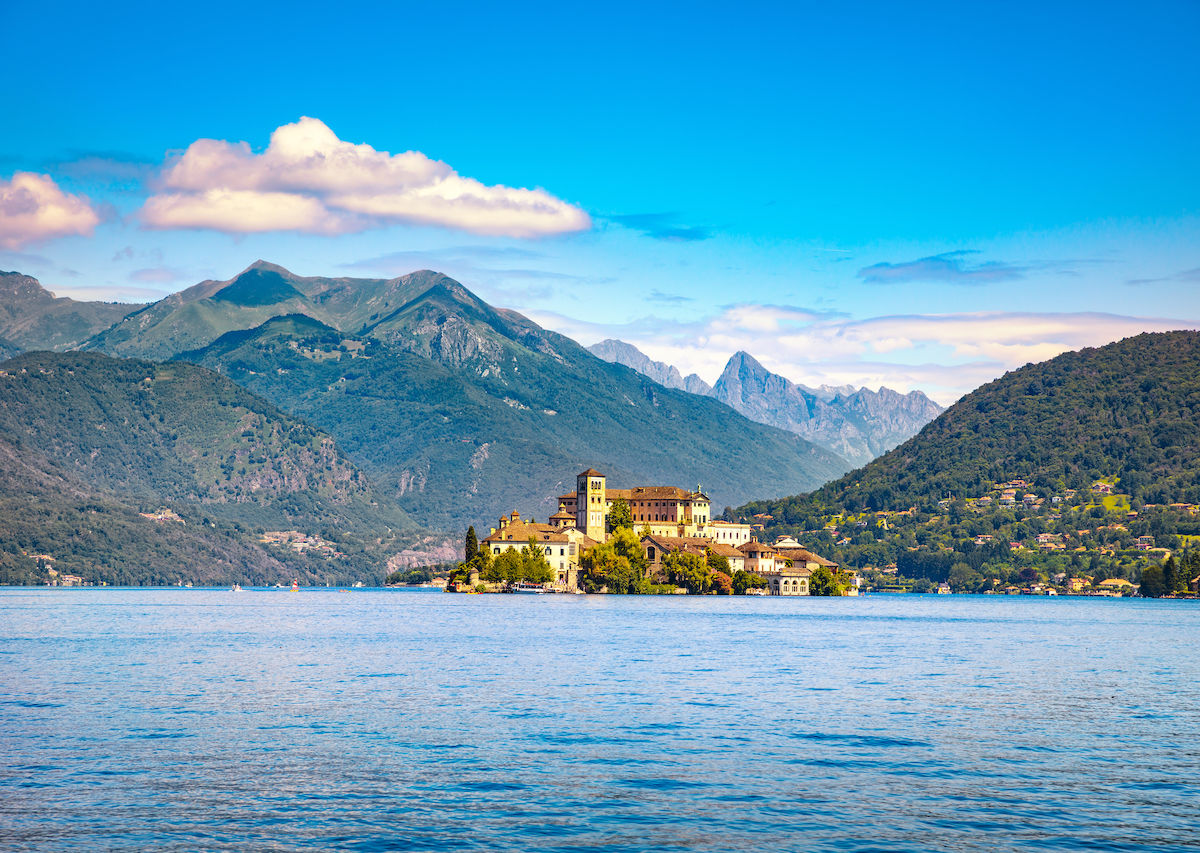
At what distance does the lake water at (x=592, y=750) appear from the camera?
122ft

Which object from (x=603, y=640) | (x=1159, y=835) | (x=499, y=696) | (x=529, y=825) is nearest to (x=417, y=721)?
(x=499, y=696)

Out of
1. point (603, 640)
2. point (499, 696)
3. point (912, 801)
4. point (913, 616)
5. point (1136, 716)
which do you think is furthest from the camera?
point (913, 616)

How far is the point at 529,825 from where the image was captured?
37.7 meters

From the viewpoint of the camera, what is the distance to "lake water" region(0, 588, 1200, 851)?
37.2 m

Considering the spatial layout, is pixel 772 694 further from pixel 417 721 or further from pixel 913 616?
pixel 913 616

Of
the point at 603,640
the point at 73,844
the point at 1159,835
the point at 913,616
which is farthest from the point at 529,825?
the point at 913,616

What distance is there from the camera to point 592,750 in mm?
50719

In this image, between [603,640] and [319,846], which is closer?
[319,846]

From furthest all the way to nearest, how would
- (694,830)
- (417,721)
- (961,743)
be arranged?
(417,721)
(961,743)
(694,830)

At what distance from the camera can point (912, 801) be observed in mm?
41344

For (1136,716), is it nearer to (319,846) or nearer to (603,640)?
(319,846)

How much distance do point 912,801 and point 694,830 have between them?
→ 8671mm

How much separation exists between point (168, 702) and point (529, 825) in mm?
33226

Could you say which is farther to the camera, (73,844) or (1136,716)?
(1136,716)
